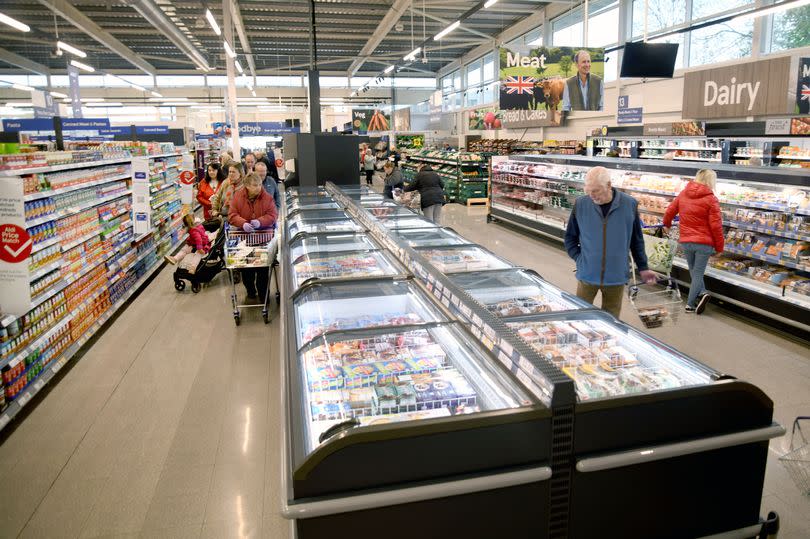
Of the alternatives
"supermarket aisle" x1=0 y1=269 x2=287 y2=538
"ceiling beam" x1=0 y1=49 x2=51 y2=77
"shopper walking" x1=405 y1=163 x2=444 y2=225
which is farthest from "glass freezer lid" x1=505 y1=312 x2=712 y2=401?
"ceiling beam" x1=0 y1=49 x2=51 y2=77

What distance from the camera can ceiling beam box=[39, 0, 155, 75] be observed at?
1588 centimetres

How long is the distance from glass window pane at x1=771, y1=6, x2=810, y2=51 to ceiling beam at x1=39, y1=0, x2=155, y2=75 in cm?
1613

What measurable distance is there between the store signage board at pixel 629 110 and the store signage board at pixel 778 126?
4.84 m

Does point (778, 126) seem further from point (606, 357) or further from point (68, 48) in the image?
point (68, 48)

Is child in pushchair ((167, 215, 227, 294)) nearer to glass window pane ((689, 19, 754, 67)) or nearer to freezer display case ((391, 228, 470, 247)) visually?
freezer display case ((391, 228, 470, 247))

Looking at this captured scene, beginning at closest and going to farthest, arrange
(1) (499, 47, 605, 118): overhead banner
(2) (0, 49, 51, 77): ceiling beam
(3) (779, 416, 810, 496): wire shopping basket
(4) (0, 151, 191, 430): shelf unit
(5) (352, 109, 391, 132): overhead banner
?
(3) (779, 416, 810, 496): wire shopping basket, (4) (0, 151, 191, 430): shelf unit, (1) (499, 47, 605, 118): overhead banner, (2) (0, 49, 51, 77): ceiling beam, (5) (352, 109, 391, 132): overhead banner

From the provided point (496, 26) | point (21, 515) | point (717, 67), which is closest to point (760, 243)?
point (21, 515)

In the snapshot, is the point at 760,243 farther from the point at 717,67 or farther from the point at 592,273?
the point at 717,67

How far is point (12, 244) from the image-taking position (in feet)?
12.9

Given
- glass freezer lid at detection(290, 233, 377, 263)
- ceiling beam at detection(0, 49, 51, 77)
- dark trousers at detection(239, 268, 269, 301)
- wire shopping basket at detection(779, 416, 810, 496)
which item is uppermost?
ceiling beam at detection(0, 49, 51, 77)

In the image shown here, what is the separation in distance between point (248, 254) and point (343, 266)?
2.66 meters

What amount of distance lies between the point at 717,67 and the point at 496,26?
11.2 metres

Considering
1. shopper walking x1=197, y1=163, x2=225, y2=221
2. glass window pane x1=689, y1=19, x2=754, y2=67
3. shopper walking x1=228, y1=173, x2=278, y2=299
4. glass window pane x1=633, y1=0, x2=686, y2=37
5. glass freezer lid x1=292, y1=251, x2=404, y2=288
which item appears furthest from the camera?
glass window pane x1=633, y1=0, x2=686, y2=37

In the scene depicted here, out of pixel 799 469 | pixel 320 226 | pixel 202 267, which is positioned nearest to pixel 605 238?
pixel 799 469
